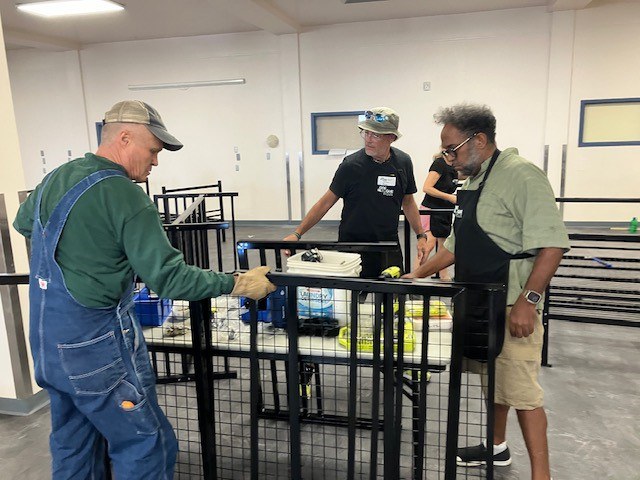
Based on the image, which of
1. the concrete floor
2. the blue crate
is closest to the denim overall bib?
the blue crate

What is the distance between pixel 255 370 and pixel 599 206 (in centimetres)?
794

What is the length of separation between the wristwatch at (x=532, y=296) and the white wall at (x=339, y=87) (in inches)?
276

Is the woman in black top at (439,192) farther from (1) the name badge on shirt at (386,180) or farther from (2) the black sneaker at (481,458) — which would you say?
(2) the black sneaker at (481,458)

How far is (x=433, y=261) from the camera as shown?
2.38 m

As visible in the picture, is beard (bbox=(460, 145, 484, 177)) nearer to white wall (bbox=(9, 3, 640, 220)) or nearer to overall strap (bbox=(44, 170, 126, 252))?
overall strap (bbox=(44, 170, 126, 252))

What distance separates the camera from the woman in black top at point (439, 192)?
14.7 feet

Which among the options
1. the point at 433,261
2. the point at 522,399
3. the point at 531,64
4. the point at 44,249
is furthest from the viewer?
the point at 531,64

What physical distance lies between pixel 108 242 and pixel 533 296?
4.90 ft

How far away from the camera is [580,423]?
104 inches

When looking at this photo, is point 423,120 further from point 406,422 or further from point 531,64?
point 406,422

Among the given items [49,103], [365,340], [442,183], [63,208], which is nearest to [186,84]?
[49,103]

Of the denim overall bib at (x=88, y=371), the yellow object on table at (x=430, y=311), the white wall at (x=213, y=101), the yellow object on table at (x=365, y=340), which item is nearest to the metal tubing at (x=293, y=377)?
the yellow object on table at (x=365, y=340)

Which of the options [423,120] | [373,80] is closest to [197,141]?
[373,80]

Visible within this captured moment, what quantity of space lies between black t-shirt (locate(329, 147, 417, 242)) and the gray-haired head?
3.44 feet
